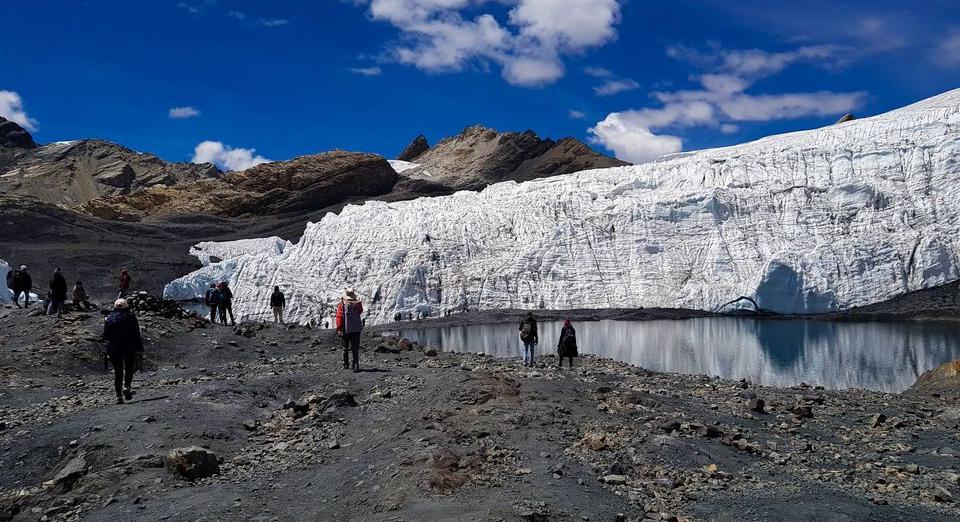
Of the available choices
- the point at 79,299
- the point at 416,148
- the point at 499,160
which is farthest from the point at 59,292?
the point at 416,148

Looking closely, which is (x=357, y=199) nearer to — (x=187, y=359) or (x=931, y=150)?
(x=931, y=150)

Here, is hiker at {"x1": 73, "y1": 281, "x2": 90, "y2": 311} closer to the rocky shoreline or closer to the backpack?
the rocky shoreline

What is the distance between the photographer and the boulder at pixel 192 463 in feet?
23.4

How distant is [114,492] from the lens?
6.82m

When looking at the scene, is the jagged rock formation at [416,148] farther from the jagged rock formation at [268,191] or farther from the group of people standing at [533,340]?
the group of people standing at [533,340]

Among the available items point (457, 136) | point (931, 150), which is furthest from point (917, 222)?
point (457, 136)

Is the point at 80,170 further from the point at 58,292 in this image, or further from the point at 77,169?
the point at 58,292

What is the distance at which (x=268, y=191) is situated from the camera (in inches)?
2621

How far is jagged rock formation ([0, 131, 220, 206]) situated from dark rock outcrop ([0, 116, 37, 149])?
4.9 inches

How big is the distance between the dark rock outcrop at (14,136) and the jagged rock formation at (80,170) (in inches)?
4.9

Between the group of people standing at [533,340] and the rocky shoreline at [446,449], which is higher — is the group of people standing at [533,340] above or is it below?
above

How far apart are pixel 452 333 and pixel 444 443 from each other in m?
24.3

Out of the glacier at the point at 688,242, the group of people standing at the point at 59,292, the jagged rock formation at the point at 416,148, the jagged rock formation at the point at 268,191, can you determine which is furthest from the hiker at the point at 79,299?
the jagged rock formation at the point at 416,148

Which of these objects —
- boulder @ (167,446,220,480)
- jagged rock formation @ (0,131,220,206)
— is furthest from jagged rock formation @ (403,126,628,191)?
boulder @ (167,446,220,480)
